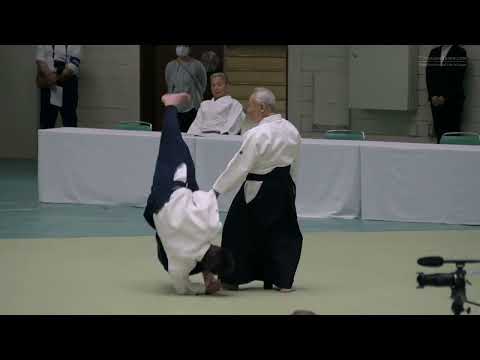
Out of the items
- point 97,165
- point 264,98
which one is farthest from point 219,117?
point 264,98

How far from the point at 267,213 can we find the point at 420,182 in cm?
341

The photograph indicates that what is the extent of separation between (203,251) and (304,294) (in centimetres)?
81

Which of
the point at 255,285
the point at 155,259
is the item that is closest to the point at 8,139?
the point at 155,259

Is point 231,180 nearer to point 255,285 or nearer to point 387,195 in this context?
point 255,285

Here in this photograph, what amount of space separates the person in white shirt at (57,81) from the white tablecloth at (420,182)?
19.4 feet

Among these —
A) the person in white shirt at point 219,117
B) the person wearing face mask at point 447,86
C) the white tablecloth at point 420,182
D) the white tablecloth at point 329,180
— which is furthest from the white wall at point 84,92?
the white tablecloth at point 420,182

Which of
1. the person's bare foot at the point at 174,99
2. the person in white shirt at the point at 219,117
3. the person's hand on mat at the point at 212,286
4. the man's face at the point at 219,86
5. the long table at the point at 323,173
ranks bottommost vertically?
the person's hand on mat at the point at 212,286

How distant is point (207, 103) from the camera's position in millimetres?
13039

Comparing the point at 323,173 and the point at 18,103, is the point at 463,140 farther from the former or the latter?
the point at 18,103

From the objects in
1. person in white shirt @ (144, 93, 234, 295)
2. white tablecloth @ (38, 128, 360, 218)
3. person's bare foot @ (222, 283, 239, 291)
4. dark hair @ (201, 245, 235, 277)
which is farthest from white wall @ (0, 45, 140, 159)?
dark hair @ (201, 245, 235, 277)

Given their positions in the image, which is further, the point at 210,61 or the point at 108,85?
the point at 108,85

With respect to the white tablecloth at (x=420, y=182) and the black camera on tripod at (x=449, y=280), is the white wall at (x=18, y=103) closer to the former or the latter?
the white tablecloth at (x=420, y=182)

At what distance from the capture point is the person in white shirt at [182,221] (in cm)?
739

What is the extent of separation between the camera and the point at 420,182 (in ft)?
35.7
